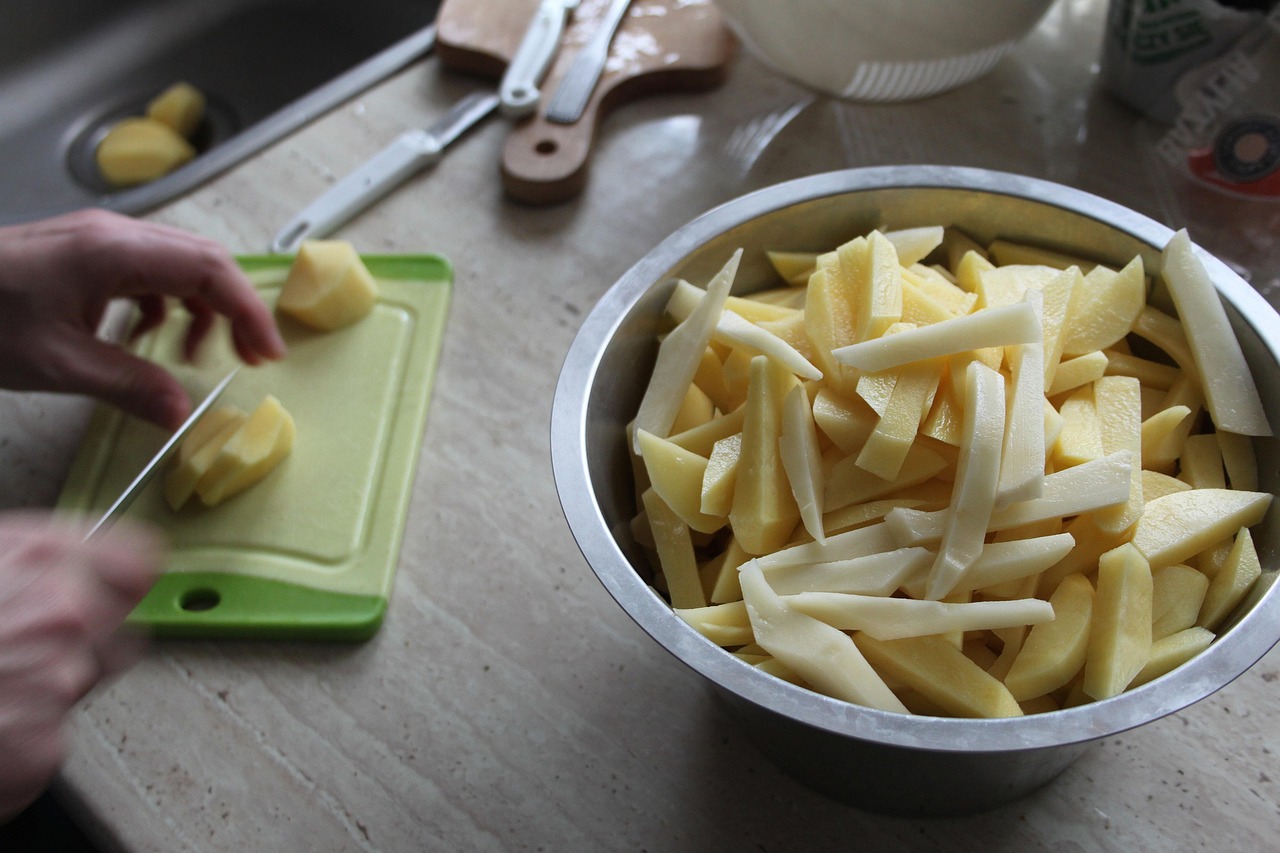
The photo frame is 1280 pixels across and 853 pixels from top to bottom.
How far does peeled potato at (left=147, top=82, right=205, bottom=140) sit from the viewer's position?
6.57ft

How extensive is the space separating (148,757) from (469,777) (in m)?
0.33

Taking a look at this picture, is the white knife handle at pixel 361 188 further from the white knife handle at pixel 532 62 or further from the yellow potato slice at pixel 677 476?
the yellow potato slice at pixel 677 476

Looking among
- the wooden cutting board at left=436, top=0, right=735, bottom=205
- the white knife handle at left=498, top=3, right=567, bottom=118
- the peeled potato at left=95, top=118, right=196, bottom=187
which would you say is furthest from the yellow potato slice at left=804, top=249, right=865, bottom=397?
the peeled potato at left=95, top=118, right=196, bottom=187

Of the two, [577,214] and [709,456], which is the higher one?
[709,456]

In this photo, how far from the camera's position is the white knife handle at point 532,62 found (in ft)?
4.78

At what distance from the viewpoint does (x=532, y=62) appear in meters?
1.50

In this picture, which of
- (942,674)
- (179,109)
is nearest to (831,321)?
(942,674)

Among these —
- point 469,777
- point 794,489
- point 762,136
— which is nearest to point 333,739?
point 469,777

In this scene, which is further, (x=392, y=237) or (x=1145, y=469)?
(x=392, y=237)

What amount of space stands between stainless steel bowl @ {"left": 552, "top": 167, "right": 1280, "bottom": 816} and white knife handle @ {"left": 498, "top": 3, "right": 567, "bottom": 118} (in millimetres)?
598

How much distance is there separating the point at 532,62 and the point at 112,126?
113 cm

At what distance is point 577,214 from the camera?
1420mm

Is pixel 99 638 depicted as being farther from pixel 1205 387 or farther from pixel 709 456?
pixel 1205 387

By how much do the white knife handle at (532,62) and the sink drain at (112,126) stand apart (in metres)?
0.85
